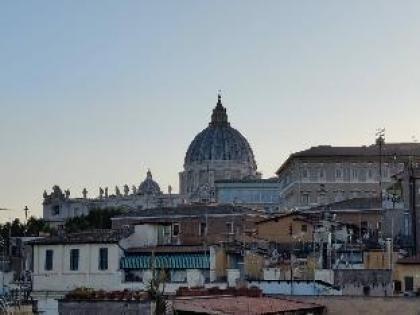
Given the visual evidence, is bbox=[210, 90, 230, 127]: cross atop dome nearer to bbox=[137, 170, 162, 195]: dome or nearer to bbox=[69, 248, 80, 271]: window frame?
bbox=[137, 170, 162, 195]: dome

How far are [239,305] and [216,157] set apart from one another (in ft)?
400

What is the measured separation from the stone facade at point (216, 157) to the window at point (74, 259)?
10527 centimetres

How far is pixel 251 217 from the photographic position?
214 feet

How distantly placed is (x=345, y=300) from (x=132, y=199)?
108841 millimetres

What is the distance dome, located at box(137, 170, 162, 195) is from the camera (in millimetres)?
147863

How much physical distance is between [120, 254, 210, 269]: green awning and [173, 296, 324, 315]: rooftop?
7.84m

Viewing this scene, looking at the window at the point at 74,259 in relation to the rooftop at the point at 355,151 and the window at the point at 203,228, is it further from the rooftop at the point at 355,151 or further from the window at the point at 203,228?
the rooftop at the point at 355,151

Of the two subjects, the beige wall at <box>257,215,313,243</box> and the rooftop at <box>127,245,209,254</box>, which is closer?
the rooftop at <box>127,245,209,254</box>

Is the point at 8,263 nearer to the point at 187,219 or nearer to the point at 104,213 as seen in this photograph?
the point at 187,219

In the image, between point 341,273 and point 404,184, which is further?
point 404,184

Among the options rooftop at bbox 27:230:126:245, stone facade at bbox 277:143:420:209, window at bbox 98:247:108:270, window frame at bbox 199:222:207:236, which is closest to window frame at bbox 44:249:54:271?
rooftop at bbox 27:230:126:245

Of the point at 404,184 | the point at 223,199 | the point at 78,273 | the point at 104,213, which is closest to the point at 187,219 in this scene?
the point at 404,184

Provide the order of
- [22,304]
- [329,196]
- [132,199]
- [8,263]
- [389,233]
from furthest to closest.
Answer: [132,199] → [329,196] → [8,263] → [389,233] → [22,304]

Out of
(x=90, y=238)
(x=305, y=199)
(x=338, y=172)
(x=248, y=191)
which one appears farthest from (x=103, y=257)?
(x=248, y=191)
